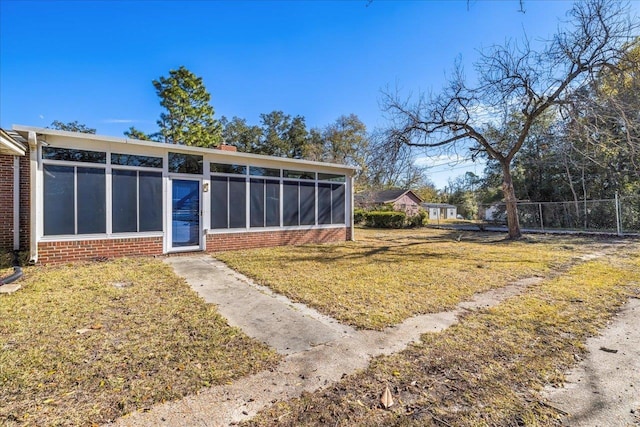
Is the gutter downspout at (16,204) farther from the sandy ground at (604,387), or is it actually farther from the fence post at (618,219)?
the fence post at (618,219)

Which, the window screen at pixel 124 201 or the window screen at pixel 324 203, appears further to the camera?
the window screen at pixel 324 203

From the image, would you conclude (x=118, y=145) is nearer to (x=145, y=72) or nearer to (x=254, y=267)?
(x=254, y=267)

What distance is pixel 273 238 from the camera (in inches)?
375

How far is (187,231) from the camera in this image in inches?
320

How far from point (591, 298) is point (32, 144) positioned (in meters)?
10.1

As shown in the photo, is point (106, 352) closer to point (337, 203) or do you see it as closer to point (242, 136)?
point (337, 203)

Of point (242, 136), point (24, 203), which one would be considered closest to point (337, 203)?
point (24, 203)

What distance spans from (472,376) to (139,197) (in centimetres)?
757

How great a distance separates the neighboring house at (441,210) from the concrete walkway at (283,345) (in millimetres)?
35058

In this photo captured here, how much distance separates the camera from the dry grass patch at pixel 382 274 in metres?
4.08

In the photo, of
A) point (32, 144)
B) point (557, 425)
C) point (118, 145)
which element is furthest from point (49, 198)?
point (557, 425)

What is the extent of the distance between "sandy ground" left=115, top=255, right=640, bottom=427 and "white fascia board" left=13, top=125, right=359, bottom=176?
446 cm

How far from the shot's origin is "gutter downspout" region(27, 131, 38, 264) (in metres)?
5.97

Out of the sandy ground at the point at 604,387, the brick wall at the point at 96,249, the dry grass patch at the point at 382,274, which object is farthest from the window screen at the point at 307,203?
the sandy ground at the point at 604,387
